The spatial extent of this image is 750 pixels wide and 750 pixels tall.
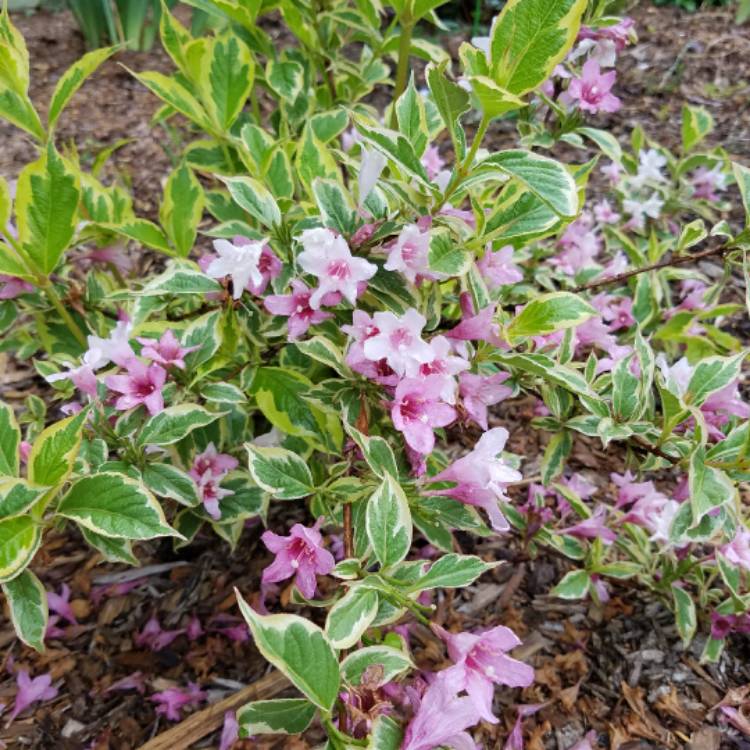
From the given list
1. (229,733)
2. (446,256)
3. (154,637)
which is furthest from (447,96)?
(154,637)

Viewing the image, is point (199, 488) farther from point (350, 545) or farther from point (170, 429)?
point (350, 545)

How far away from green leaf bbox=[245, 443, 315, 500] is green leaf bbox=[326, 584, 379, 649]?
241mm

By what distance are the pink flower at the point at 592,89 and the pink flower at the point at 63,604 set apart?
4.83ft

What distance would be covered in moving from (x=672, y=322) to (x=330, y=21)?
103cm

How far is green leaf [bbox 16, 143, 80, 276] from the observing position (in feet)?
3.78

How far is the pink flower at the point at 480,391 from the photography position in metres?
1.11

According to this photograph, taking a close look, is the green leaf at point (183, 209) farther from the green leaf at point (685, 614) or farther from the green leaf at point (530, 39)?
the green leaf at point (685, 614)

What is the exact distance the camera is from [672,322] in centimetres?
167

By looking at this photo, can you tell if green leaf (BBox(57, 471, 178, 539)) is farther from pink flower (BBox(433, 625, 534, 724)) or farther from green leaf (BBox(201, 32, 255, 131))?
green leaf (BBox(201, 32, 255, 131))

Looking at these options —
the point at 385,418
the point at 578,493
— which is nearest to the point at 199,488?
Result: the point at 385,418

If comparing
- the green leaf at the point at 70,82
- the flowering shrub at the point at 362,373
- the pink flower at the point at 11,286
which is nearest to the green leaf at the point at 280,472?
the flowering shrub at the point at 362,373

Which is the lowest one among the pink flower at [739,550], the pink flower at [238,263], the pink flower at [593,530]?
the pink flower at [593,530]

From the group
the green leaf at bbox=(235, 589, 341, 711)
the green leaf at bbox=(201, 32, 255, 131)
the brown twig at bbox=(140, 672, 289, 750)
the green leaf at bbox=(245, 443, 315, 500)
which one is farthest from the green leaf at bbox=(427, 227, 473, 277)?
the brown twig at bbox=(140, 672, 289, 750)

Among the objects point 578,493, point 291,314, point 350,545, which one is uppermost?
point 291,314
